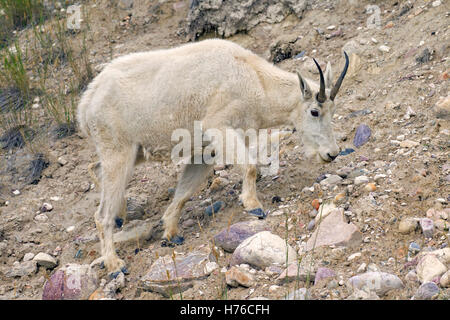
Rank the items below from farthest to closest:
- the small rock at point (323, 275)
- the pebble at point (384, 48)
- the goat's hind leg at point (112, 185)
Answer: the pebble at point (384, 48) → the goat's hind leg at point (112, 185) → the small rock at point (323, 275)

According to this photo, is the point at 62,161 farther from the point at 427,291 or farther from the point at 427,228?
the point at 427,291

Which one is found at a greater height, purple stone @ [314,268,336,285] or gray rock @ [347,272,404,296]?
gray rock @ [347,272,404,296]

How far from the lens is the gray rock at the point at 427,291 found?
13.6 feet

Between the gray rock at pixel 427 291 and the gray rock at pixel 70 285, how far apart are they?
11.1 ft

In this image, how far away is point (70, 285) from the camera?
588cm

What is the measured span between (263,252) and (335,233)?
0.72 metres

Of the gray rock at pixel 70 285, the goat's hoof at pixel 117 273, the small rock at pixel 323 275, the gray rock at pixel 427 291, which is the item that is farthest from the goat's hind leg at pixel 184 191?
the gray rock at pixel 427 291

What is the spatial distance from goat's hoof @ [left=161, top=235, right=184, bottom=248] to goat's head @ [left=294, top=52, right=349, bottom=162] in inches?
75.4

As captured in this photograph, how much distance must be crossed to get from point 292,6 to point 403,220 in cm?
641

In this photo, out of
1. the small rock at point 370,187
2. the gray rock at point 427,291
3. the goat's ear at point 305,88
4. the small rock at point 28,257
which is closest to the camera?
the gray rock at point 427,291

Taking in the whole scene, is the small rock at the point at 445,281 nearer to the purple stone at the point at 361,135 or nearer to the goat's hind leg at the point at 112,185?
the purple stone at the point at 361,135

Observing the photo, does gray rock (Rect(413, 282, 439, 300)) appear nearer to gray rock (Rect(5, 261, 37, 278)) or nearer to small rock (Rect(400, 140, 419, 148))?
small rock (Rect(400, 140, 419, 148))

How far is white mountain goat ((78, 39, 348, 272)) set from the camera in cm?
661

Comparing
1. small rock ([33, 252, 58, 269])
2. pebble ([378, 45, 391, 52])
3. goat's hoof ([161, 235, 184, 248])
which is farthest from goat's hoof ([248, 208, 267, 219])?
pebble ([378, 45, 391, 52])
